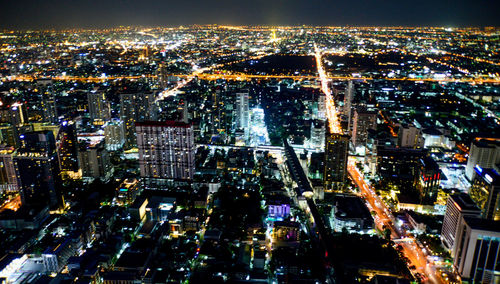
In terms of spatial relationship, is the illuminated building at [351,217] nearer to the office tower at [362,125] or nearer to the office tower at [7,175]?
the office tower at [362,125]

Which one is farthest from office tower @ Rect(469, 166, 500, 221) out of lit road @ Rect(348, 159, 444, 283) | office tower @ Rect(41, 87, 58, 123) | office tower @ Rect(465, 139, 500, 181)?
office tower @ Rect(41, 87, 58, 123)

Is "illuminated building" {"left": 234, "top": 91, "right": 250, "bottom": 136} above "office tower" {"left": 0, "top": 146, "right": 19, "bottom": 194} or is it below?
above

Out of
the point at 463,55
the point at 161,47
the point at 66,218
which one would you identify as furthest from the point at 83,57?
the point at 463,55

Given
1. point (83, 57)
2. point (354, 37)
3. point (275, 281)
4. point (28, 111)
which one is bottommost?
point (275, 281)

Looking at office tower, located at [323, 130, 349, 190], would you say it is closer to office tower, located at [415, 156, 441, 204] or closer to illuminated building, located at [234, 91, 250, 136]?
office tower, located at [415, 156, 441, 204]

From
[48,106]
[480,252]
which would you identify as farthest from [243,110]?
[480,252]

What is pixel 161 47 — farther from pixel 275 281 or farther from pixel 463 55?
pixel 275 281
